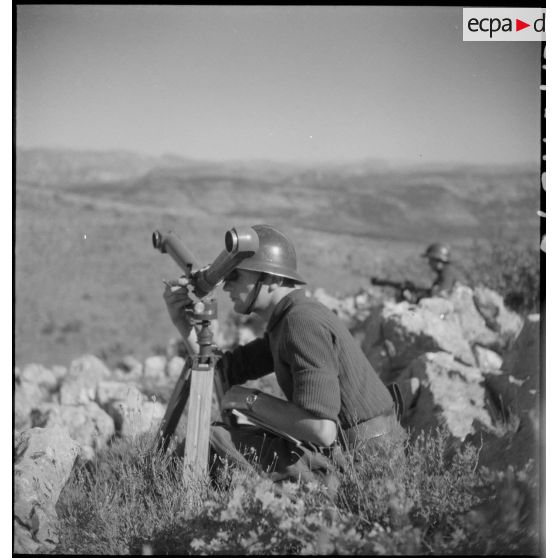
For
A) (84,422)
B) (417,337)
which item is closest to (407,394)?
(417,337)

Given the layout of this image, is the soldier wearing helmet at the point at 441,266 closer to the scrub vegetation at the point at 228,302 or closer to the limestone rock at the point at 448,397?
the scrub vegetation at the point at 228,302

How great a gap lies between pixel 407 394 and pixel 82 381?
367 cm

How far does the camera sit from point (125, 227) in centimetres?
1702

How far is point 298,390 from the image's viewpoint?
3.44 meters

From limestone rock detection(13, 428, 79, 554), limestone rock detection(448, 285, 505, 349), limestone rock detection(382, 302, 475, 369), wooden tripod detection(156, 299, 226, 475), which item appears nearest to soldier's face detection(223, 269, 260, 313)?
wooden tripod detection(156, 299, 226, 475)

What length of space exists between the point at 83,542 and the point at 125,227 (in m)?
13.7

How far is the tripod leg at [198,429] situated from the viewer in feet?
12.3

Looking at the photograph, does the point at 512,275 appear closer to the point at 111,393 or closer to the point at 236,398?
the point at 111,393

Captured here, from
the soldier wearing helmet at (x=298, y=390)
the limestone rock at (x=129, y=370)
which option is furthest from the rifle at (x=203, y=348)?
the limestone rock at (x=129, y=370)

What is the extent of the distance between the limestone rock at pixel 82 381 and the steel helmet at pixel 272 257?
9.92 ft

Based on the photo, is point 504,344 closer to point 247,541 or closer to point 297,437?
point 297,437

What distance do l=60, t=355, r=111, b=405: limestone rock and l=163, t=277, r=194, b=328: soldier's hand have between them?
2575 mm

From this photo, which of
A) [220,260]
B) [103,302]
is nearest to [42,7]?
[220,260]

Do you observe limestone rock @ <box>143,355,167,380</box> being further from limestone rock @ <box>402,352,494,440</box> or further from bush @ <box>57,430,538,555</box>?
bush @ <box>57,430,538,555</box>
